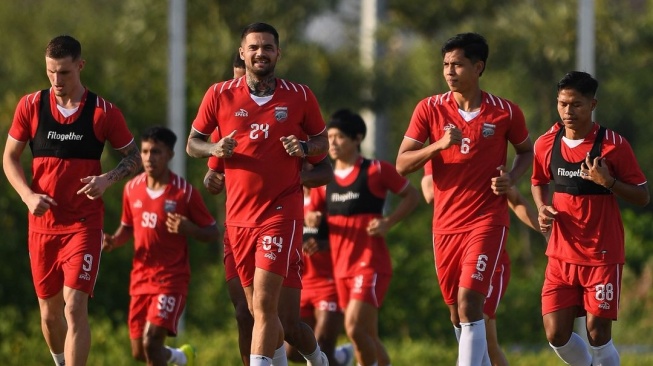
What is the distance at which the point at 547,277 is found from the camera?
38.3 ft

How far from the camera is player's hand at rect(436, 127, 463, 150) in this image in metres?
11.0

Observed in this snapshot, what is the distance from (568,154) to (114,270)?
1231 centimetres

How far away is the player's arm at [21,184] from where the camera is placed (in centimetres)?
1148

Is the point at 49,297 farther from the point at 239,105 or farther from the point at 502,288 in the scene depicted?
the point at 502,288

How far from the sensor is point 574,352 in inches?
462

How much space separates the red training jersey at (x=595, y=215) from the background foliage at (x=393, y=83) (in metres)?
8.71

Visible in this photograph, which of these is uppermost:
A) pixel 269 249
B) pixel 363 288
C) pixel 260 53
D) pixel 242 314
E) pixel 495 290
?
pixel 260 53

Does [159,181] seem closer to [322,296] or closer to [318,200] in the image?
[318,200]

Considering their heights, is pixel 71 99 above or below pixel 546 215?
above

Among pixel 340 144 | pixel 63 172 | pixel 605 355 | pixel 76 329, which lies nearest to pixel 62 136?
pixel 63 172

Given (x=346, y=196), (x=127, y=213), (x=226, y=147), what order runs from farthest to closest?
→ (x=346, y=196)
(x=127, y=213)
(x=226, y=147)

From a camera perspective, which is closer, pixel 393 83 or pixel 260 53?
pixel 260 53

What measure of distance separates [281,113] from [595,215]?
8.71 feet

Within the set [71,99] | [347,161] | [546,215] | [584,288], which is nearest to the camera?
[546,215]
